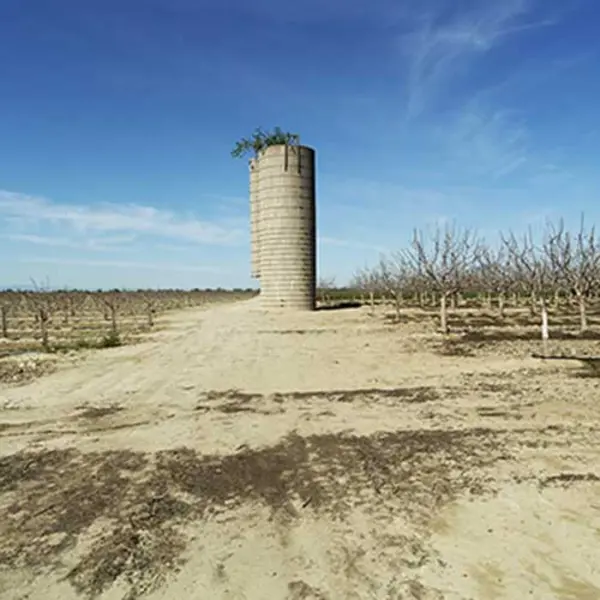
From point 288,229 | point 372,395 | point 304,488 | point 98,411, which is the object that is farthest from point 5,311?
point 304,488

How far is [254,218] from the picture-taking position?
3644cm

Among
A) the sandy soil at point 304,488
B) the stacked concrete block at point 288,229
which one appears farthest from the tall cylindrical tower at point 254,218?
the sandy soil at point 304,488

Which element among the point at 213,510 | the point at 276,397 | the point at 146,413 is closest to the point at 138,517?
the point at 213,510

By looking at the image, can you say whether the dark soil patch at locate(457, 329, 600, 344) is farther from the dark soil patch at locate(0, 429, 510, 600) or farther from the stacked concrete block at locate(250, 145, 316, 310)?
the stacked concrete block at locate(250, 145, 316, 310)

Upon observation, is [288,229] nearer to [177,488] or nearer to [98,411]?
[98,411]

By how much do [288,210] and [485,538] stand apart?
26.4m

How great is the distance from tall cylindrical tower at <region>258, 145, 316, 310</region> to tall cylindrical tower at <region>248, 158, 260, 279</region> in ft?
18.7

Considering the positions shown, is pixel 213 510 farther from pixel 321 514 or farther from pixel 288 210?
pixel 288 210

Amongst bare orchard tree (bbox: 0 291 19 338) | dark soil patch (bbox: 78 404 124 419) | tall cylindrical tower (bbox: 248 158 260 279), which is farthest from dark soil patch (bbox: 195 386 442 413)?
tall cylindrical tower (bbox: 248 158 260 279)

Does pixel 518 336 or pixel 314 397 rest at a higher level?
pixel 518 336

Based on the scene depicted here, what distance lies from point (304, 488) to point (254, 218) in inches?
1271

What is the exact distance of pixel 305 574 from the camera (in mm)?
3643

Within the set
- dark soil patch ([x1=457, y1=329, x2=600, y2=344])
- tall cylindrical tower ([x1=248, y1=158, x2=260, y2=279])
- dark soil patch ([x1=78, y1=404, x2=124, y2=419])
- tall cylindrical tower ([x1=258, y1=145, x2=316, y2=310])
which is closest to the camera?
dark soil patch ([x1=78, y1=404, x2=124, y2=419])

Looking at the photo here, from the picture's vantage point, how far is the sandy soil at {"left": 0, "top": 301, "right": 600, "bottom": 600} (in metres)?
3.61
